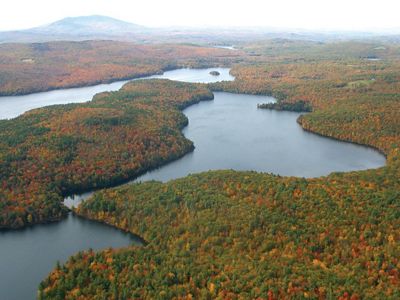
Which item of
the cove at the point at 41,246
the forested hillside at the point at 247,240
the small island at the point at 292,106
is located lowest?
the cove at the point at 41,246

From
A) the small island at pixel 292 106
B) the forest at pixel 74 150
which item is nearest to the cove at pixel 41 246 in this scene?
the forest at pixel 74 150

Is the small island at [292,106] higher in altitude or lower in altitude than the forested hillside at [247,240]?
higher

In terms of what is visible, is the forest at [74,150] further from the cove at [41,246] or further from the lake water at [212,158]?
the lake water at [212,158]

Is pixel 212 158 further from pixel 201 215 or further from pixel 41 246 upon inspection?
pixel 41 246

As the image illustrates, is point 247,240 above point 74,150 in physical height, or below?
below

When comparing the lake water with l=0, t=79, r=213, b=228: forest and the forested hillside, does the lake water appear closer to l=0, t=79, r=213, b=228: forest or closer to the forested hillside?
l=0, t=79, r=213, b=228: forest

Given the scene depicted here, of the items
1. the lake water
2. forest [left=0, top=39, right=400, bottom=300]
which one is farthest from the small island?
forest [left=0, top=39, right=400, bottom=300]

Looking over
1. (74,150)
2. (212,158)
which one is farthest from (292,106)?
(74,150)
